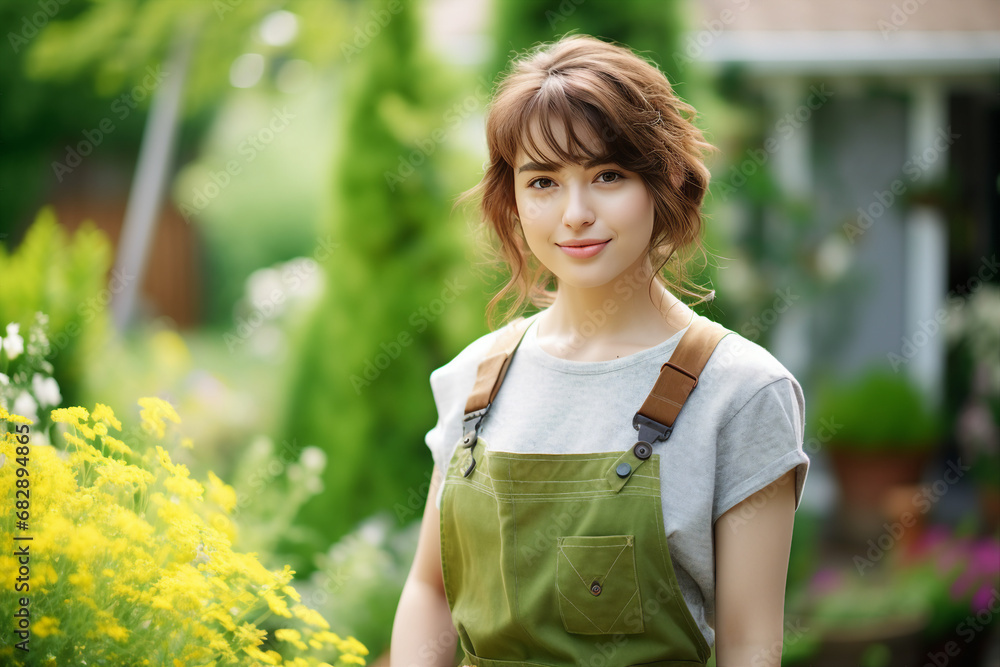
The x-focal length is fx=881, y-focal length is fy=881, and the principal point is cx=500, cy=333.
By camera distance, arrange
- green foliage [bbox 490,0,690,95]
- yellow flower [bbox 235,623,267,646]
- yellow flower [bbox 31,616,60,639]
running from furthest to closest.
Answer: green foliage [bbox 490,0,690,95] < yellow flower [bbox 235,623,267,646] < yellow flower [bbox 31,616,60,639]

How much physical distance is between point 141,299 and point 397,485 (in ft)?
22.0

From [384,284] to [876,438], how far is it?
133 inches

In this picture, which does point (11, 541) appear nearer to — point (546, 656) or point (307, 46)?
point (546, 656)

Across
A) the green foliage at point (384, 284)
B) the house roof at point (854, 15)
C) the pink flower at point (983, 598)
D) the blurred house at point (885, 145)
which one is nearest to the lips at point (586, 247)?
the green foliage at point (384, 284)

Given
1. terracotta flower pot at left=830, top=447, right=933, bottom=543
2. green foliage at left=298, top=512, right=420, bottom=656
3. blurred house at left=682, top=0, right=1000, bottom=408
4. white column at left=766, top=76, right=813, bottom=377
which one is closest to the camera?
green foliage at left=298, top=512, right=420, bottom=656

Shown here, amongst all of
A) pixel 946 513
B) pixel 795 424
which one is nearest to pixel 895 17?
pixel 946 513

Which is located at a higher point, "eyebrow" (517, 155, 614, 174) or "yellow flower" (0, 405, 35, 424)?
"eyebrow" (517, 155, 614, 174)

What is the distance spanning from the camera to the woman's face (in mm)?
1424
